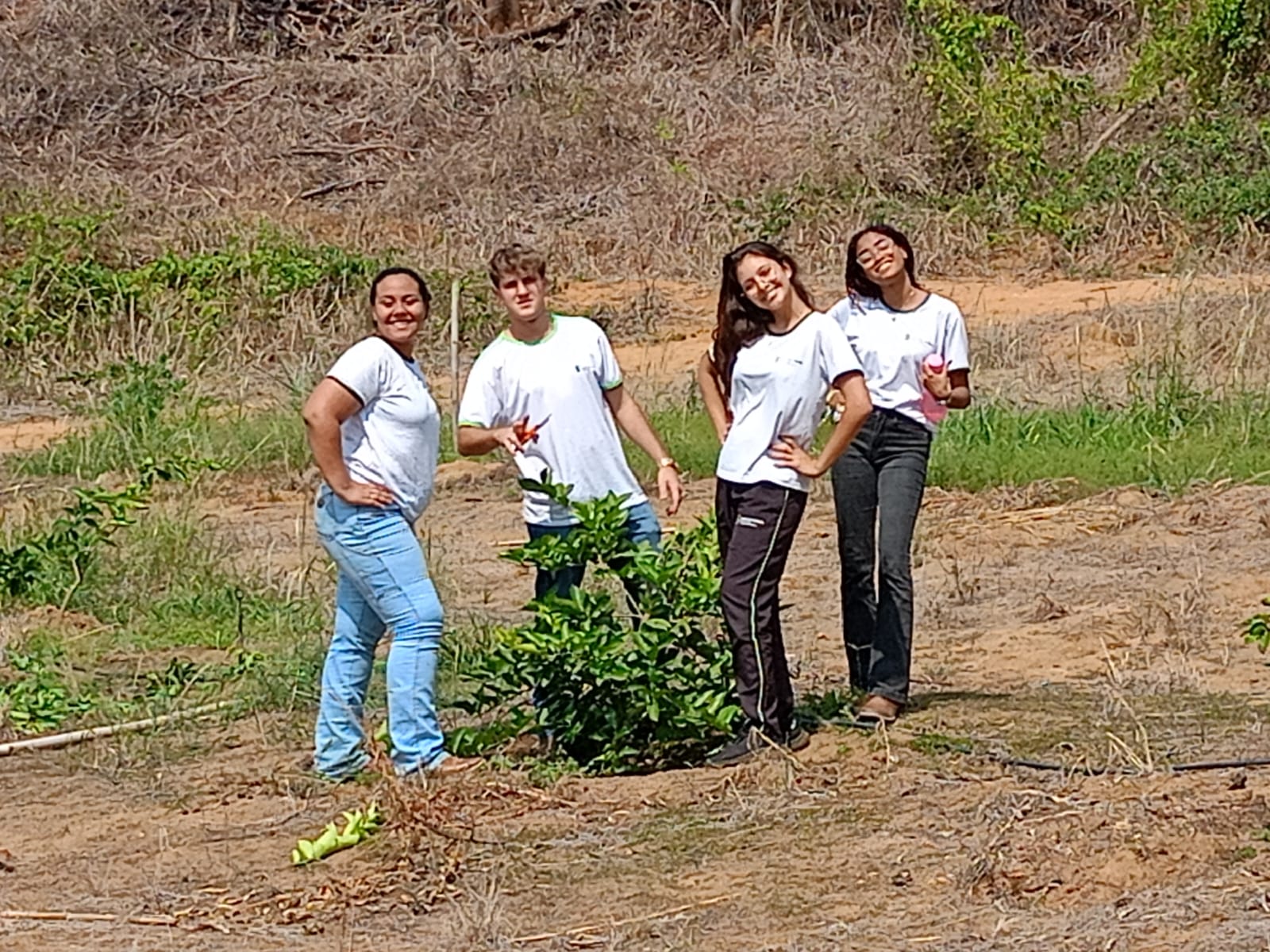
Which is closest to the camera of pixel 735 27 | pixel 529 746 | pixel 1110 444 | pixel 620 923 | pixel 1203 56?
pixel 620 923

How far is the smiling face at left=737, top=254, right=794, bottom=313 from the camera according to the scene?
588 centimetres

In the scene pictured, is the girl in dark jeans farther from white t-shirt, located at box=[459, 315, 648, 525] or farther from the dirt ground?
white t-shirt, located at box=[459, 315, 648, 525]

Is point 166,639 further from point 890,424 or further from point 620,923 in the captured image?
point 620,923

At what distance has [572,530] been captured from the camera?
6316 millimetres

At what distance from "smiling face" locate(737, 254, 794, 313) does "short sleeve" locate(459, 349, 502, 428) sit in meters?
0.87

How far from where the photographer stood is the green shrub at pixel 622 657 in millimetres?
6043

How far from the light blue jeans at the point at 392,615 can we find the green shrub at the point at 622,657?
20 centimetres

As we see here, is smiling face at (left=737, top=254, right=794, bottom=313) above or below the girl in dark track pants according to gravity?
above

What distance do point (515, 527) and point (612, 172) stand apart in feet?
37.1

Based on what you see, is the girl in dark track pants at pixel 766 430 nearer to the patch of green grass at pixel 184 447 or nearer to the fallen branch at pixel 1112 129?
the patch of green grass at pixel 184 447

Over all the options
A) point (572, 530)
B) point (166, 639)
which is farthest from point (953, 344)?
point (166, 639)

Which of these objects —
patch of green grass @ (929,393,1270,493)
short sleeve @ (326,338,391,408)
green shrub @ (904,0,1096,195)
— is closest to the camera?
short sleeve @ (326,338,391,408)

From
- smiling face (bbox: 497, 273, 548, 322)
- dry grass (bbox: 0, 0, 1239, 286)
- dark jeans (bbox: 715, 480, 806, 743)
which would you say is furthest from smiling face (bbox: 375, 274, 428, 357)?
dry grass (bbox: 0, 0, 1239, 286)

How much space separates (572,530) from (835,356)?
0.99 meters
